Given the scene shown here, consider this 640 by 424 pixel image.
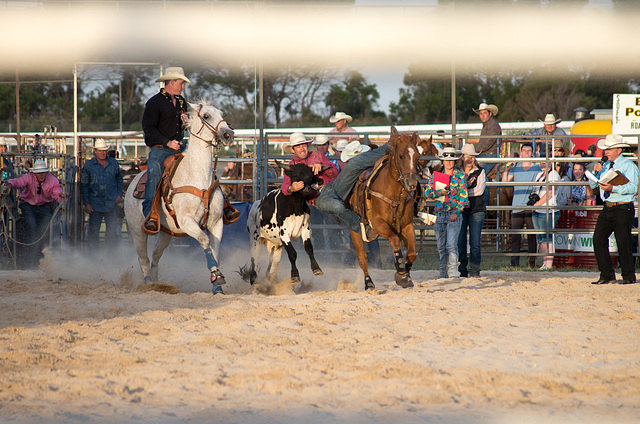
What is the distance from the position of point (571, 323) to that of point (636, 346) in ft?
3.03

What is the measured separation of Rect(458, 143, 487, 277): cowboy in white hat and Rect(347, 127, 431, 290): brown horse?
2388mm

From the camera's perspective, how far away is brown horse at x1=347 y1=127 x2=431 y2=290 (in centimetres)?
760

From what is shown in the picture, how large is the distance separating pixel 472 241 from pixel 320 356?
5729 millimetres

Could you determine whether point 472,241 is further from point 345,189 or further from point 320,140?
point 320,140

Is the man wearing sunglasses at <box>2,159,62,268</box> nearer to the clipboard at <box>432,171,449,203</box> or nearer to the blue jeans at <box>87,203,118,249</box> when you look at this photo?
the blue jeans at <box>87,203,118,249</box>

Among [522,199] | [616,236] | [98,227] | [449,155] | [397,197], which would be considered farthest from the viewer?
[98,227]

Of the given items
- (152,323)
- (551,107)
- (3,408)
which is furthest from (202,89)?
(3,408)

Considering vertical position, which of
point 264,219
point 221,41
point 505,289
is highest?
point 221,41

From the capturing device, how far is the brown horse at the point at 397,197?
7602mm

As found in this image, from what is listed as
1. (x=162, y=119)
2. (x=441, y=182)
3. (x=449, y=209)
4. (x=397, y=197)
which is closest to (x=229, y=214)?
(x=162, y=119)

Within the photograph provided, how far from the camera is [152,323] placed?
5.96 metres

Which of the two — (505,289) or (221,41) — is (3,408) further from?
(221,41)

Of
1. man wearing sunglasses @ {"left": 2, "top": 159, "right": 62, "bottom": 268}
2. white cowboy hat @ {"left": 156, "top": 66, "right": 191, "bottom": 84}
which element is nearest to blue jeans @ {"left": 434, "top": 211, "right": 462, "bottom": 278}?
white cowboy hat @ {"left": 156, "top": 66, "right": 191, "bottom": 84}

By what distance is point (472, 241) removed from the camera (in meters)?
10.2
